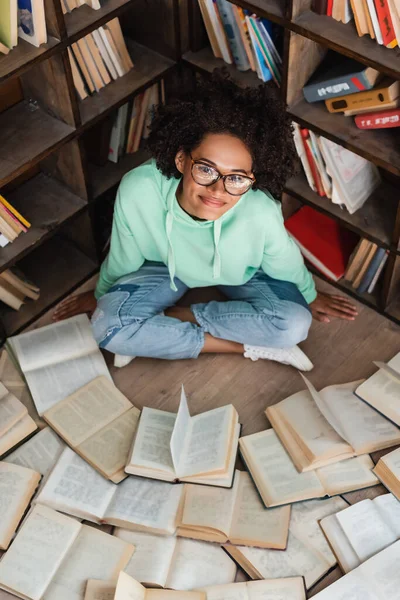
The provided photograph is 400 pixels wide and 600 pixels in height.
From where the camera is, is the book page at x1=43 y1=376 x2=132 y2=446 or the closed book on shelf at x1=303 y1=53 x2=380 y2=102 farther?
the book page at x1=43 y1=376 x2=132 y2=446

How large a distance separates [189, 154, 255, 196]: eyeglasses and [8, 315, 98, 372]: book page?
27.8 inches

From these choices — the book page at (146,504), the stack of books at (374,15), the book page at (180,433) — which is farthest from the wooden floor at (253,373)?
the stack of books at (374,15)

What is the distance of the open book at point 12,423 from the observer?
207 centimetres

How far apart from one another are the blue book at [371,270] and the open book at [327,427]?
15.0 inches

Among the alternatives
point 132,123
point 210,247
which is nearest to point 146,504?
point 210,247

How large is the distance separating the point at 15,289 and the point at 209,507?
0.91m

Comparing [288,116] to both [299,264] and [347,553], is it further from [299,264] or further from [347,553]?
[347,553]

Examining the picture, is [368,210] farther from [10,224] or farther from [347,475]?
[10,224]

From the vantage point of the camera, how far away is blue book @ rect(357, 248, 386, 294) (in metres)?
2.27

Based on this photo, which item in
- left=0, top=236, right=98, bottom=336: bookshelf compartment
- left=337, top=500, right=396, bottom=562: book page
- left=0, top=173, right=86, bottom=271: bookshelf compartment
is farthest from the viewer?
left=0, top=236, right=98, bottom=336: bookshelf compartment

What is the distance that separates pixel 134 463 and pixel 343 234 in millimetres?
1023

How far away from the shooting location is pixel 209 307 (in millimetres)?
2258

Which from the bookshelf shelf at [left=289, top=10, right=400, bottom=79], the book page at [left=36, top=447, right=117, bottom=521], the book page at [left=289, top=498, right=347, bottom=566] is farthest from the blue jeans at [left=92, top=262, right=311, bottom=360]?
the bookshelf shelf at [left=289, top=10, right=400, bottom=79]

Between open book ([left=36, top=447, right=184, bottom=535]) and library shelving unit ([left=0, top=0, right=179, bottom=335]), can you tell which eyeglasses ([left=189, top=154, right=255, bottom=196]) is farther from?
open book ([left=36, top=447, right=184, bottom=535])
